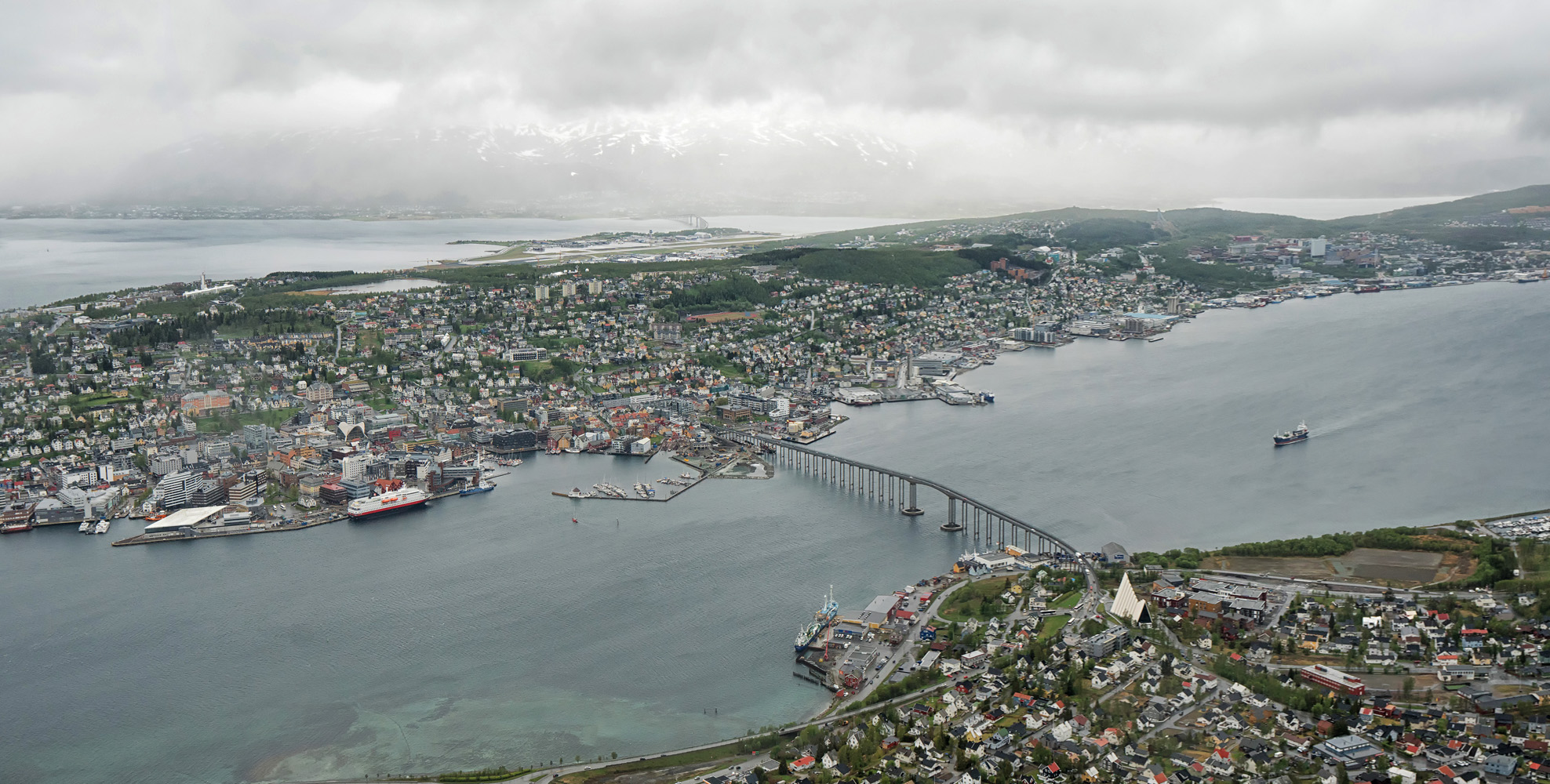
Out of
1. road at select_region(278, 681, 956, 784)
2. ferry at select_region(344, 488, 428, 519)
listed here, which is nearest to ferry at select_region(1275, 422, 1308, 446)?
road at select_region(278, 681, 956, 784)

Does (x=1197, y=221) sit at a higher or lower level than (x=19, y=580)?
higher

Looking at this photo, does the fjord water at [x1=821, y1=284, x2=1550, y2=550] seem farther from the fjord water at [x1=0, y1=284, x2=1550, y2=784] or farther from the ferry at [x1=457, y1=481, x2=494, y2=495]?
Answer: the ferry at [x1=457, y1=481, x2=494, y2=495]

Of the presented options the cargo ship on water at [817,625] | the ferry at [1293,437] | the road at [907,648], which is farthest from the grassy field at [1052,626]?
the ferry at [1293,437]

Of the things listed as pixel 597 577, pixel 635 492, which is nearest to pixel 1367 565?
pixel 597 577

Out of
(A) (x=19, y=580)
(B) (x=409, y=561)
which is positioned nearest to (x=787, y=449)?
(B) (x=409, y=561)

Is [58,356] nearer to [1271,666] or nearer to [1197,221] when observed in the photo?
[1271,666]

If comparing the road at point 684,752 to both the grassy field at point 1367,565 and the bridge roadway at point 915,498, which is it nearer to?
the bridge roadway at point 915,498

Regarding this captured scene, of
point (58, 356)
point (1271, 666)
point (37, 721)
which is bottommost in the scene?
point (37, 721)
